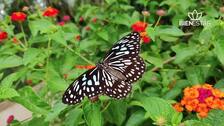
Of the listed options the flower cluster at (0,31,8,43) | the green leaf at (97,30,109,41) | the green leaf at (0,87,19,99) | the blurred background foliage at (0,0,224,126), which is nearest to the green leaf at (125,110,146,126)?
the blurred background foliage at (0,0,224,126)

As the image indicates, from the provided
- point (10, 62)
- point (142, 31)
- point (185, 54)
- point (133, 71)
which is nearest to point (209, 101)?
point (133, 71)

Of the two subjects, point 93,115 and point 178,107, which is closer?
point 93,115

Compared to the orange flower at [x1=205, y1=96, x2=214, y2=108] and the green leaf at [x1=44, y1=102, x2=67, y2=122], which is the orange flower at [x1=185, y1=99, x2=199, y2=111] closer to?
the orange flower at [x1=205, y1=96, x2=214, y2=108]

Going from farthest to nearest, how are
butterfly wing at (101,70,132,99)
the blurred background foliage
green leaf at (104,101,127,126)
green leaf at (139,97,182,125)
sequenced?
green leaf at (104,101,127,126) → the blurred background foliage → butterfly wing at (101,70,132,99) → green leaf at (139,97,182,125)

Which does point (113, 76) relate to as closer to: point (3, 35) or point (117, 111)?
point (117, 111)

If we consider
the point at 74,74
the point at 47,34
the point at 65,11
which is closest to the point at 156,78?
→ the point at 74,74
